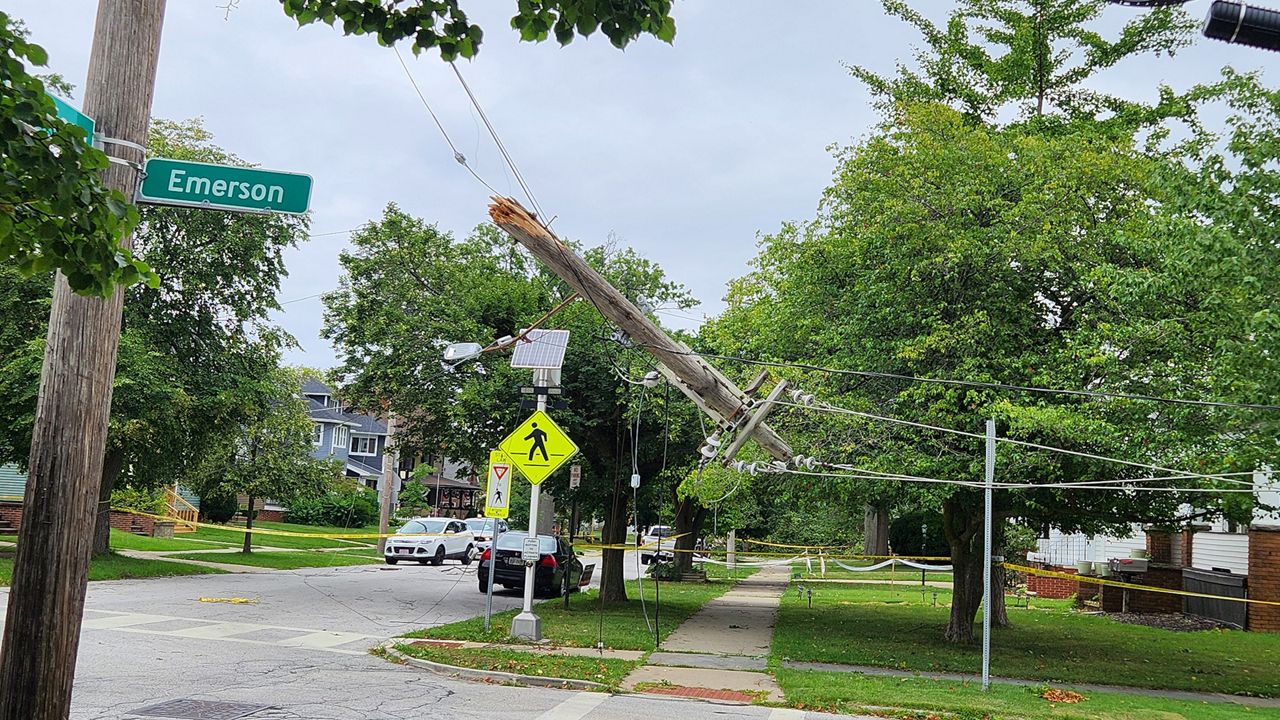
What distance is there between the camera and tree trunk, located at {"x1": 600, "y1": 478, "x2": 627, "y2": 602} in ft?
70.8

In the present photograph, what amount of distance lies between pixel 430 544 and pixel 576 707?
24.5 meters

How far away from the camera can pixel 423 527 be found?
35.7 metres

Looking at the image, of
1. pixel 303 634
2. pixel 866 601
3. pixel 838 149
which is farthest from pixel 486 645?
pixel 866 601

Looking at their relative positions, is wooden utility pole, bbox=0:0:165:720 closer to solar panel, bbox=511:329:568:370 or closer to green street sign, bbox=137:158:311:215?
green street sign, bbox=137:158:311:215

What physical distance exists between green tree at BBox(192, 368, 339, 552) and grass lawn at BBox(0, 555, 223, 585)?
398cm

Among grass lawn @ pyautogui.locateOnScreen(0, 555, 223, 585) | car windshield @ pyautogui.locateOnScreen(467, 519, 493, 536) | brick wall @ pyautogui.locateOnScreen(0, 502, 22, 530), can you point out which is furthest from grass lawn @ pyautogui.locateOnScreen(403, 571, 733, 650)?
brick wall @ pyautogui.locateOnScreen(0, 502, 22, 530)

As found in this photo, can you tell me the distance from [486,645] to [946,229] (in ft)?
30.8

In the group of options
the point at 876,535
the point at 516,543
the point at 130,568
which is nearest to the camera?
the point at 130,568

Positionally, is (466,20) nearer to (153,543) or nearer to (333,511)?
(153,543)

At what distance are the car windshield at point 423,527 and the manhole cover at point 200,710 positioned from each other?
24.6 meters

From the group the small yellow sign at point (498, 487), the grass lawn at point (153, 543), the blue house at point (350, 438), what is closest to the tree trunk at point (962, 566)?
the small yellow sign at point (498, 487)

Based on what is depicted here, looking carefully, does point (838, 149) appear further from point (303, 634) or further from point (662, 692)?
point (303, 634)

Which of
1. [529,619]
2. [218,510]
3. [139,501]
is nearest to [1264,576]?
[529,619]

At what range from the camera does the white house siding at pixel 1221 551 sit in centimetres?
2341
